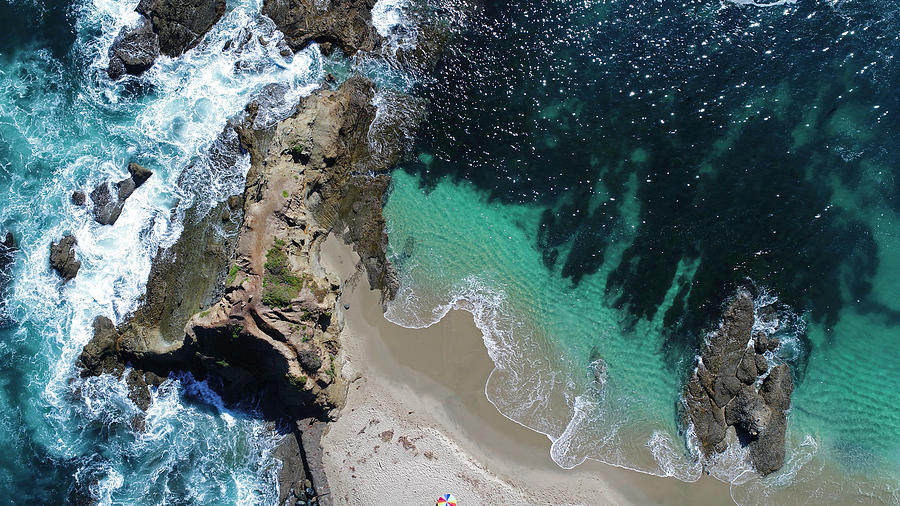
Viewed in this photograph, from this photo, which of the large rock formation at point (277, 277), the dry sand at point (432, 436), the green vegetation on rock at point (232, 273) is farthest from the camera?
the dry sand at point (432, 436)

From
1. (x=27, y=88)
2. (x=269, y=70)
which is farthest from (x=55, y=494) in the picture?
(x=269, y=70)

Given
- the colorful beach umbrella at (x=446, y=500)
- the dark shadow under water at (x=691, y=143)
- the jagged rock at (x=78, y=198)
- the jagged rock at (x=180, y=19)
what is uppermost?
the dark shadow under water at (x=691, y=143)

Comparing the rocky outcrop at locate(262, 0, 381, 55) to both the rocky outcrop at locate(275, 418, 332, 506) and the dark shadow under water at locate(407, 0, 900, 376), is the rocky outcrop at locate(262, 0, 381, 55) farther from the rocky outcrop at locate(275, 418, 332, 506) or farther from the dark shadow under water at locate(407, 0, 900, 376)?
the rocky outcrop at locate(275, 418, 332, 506)

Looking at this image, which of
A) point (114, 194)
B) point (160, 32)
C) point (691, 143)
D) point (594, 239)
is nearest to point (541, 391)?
point (594, 239)

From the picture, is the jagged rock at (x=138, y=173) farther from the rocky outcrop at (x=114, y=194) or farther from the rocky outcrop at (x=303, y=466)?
the rocky outcrop at (x=303, y=466)

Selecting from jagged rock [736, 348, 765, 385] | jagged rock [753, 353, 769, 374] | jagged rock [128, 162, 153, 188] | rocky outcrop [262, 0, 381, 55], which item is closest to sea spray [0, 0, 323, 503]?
jagged rock [128, 162, 153, 188]

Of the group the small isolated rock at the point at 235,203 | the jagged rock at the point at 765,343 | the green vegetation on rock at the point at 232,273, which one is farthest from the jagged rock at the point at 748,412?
the small isolated rock at the point at 235,203
